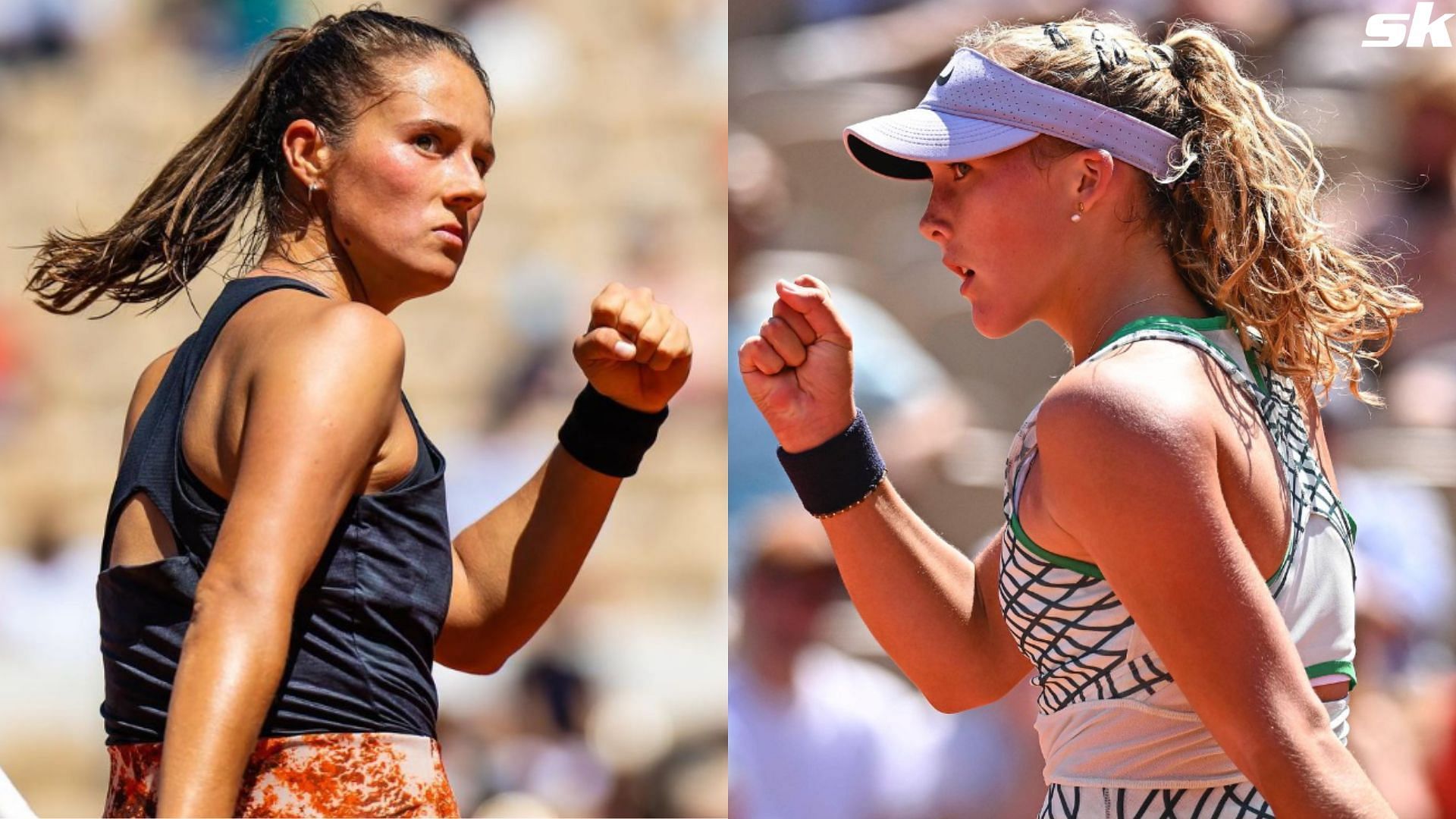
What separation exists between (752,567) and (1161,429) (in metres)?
1.80

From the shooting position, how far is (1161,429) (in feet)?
4.31

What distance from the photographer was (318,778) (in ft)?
4.55

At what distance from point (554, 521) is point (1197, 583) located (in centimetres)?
89

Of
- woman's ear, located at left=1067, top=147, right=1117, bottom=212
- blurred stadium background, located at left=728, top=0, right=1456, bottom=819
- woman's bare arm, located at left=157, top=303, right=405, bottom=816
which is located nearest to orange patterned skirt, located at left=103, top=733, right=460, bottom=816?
woman's bare arm, located at left=157, top=303, right=405, bottom=816

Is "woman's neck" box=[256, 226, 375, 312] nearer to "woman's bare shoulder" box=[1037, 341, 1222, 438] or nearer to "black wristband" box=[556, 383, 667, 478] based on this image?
"black wristband" box=[556, 383, 667, 478]

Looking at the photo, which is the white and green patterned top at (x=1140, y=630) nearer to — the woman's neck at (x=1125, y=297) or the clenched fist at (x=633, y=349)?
the woman's neck at (x=1125, y=297)

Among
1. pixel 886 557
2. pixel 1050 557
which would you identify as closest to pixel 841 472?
pixel 886 557

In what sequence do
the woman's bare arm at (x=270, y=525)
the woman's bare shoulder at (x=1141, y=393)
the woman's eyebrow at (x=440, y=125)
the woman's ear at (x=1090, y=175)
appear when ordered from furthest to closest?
the woman's eyebrow at (x=440, y=125)
the woman's ear at (x=1090, y=175)
the woman's bare shoulder at (x=1141, y=393)
the woman's bare arm at (x=270, y=525)

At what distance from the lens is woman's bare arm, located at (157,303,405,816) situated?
121 cm

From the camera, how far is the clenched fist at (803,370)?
183cm

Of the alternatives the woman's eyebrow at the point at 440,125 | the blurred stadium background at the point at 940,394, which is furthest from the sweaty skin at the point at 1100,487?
the blurred stadium background at the point at 940,394

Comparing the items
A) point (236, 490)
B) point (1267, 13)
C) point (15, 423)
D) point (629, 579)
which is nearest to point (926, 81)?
point (1267, 13)

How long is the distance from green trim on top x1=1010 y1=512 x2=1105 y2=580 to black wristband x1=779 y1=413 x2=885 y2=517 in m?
0.33

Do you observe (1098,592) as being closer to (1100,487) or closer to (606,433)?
(1100,487)
